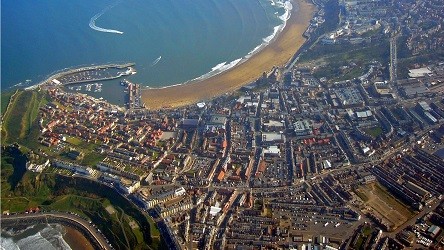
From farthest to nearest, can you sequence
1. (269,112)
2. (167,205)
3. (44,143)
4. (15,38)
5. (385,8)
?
(385,8) < (15,38) < (269,112) < (44,143) < (167,205)

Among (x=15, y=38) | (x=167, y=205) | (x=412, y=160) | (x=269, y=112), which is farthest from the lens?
(x=15, y=38)

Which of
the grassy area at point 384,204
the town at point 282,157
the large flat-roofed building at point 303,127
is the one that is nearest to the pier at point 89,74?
the town at point 282,157

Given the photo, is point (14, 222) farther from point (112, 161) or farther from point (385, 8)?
point (385, 8)

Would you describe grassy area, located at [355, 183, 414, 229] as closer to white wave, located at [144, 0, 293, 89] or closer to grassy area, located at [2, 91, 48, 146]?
white wave, located at [144, 0, 293, 89]

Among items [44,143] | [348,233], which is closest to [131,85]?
[44,143]

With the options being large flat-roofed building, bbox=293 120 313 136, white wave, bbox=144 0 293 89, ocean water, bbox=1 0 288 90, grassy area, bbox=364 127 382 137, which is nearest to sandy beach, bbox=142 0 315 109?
white wave, bbox=144 0 293 89

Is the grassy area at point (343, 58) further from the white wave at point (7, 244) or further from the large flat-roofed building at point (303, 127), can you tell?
the white wave at point (7, 244)

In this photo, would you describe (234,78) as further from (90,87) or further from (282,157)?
(282,157)
